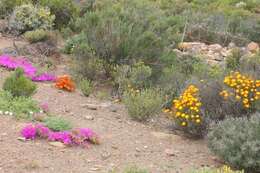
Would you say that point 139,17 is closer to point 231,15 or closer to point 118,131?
point 118,131

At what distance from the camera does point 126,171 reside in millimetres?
6129

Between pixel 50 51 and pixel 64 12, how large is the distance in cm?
327

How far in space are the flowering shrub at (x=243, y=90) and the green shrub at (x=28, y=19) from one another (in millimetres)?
6769

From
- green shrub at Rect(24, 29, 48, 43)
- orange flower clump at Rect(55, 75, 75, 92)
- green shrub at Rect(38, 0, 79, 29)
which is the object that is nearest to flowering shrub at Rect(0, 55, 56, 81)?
orange flower clump at Rect(55, 75, 75, 92)

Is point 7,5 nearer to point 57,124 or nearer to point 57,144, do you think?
point 57,124

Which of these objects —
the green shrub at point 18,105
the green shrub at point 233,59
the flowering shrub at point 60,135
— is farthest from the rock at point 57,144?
the green shrub at point 233,59

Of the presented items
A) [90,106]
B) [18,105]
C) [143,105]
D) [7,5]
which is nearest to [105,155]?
[18,105]

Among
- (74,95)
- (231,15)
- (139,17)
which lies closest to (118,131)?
(74,95)

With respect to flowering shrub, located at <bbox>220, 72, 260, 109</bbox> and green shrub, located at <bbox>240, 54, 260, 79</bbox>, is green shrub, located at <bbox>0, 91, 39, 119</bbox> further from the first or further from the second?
green shrub, located at <bbox>240, 54, 260, 79</bbox>

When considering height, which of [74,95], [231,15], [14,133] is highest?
[14,133]

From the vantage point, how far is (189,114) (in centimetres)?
845

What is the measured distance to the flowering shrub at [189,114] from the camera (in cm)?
838

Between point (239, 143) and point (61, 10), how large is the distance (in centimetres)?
967

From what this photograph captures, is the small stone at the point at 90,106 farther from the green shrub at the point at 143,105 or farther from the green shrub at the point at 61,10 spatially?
the green shrub at the point at 61,10
